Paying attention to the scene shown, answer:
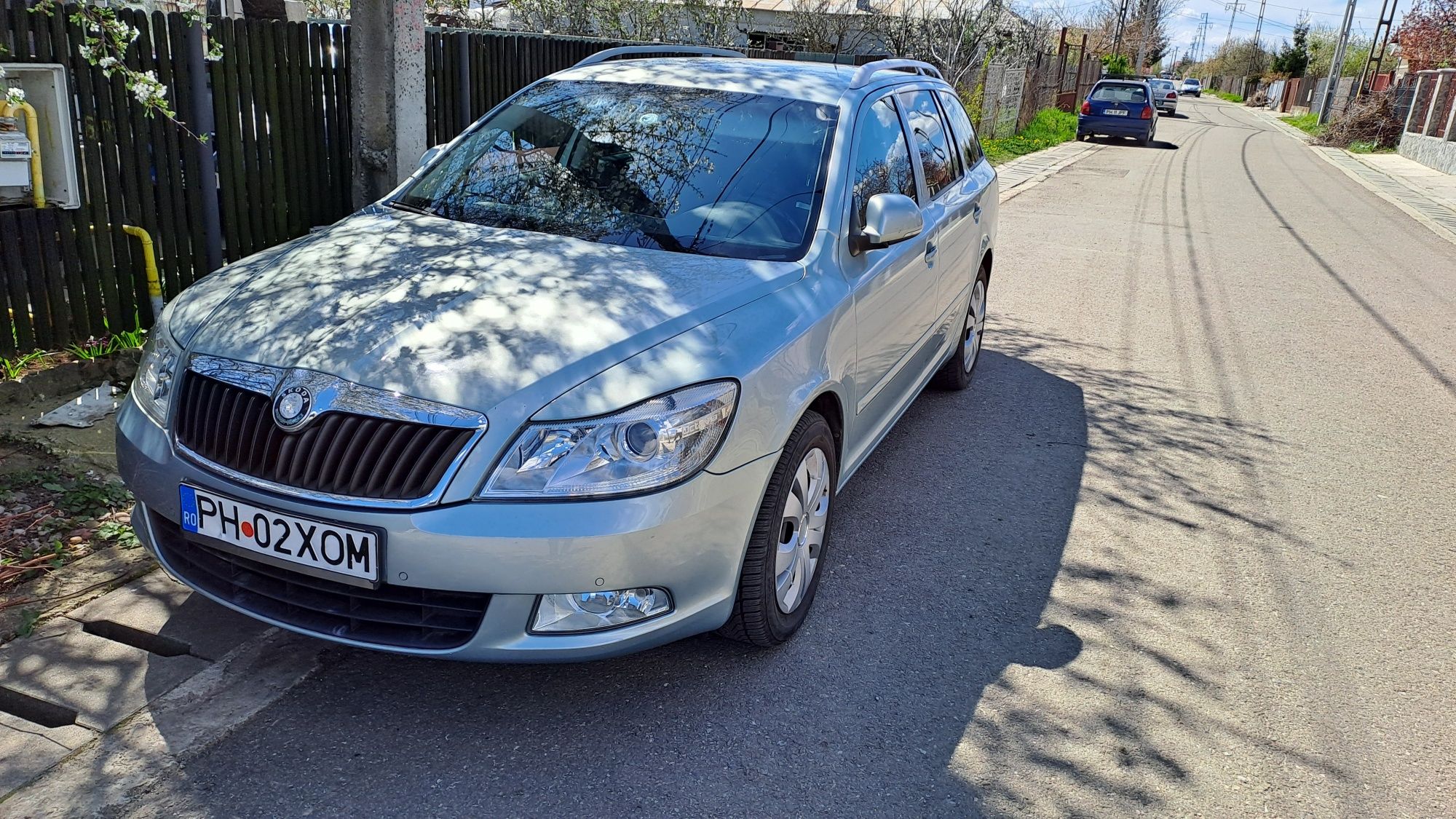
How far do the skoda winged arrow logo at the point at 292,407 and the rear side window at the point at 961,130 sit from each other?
12.7 ft

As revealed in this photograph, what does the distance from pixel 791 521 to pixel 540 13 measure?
14.7m

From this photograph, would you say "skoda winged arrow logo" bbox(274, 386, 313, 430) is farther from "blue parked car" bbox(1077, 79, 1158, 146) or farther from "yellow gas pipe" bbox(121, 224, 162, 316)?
"blue parked car" bbox(1077, 79, 1158, 146)

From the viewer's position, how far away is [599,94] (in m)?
4.23

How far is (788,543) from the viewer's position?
3.24 meters

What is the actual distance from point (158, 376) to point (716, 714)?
1.84m

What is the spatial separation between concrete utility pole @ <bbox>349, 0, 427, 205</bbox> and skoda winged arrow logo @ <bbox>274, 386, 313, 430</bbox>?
4.13m

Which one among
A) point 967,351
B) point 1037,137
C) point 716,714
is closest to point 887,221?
point 716,714

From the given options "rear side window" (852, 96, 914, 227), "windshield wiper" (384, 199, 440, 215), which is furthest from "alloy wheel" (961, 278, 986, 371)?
"windshield wiper" (384, 199, 440, 215)

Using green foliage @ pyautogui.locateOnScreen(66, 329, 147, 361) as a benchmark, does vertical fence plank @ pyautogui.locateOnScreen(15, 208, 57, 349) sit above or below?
above

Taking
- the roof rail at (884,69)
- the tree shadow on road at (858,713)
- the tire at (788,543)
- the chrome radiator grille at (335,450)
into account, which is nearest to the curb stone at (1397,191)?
the roof rail at (884,69)

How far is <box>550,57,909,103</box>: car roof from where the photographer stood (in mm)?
4176

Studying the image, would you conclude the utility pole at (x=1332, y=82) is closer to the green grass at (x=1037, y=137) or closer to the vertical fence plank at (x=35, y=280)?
the green grass at (x=1037, y=137)

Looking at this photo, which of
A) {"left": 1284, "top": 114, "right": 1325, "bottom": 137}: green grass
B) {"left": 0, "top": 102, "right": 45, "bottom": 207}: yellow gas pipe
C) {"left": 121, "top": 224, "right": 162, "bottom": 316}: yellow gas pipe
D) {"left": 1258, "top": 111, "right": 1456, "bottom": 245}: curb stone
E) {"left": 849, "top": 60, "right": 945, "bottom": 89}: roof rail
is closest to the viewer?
{"left": 849, "top": 60, "right": 945, "bottom": 89}: roof rail

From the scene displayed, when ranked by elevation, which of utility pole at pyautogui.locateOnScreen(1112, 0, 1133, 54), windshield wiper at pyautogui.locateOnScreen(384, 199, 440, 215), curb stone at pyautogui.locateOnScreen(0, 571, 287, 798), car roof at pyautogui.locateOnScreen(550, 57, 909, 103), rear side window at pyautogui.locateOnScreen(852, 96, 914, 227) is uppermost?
utility pole at pyautogui.locateOnScreen(1112, 0, 1133, 54)
